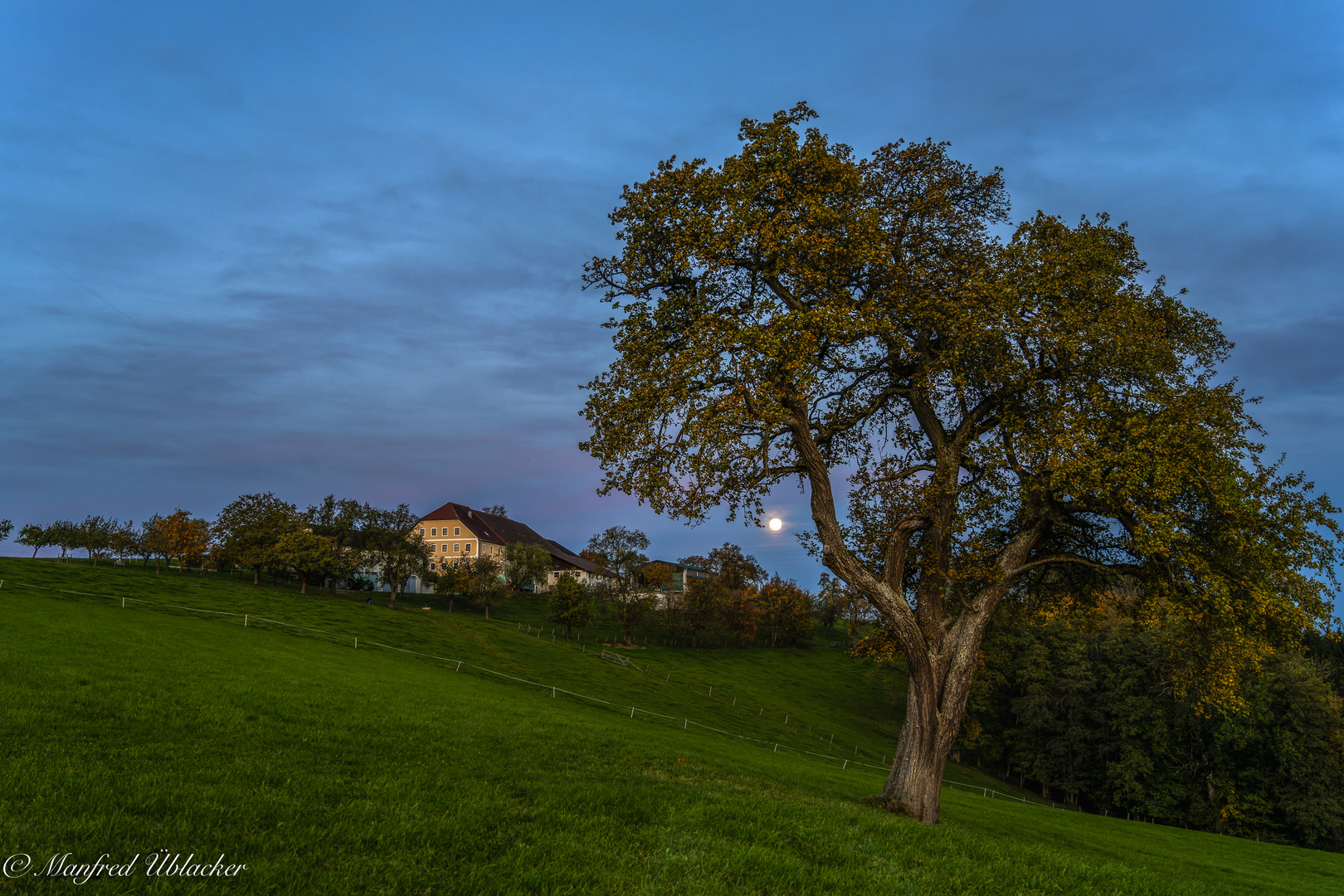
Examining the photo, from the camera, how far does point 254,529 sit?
84438mm

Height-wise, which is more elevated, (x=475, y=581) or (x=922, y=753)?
(x=922, y=753)

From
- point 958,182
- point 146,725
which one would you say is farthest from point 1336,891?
point 146,725

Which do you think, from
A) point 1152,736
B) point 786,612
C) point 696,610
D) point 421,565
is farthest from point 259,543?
point 1152,736

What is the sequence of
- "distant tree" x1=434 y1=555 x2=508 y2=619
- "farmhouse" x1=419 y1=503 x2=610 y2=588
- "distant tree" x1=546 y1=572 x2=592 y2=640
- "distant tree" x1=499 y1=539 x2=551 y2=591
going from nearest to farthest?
"distant tree" x1=546 y1=572 x2=592 y2=640, "distant tree" x1=434 y1=555 x2=508 y2=619, "distant tree" x1=499 y1=539 x2=551 y2=591, "farmhouse" x1=419 y1=503 x2=610 y2=588

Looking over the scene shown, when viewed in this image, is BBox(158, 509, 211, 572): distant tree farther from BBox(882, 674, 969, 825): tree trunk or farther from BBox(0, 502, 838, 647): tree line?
BBox(882, 674, 969, 825): tree trunk

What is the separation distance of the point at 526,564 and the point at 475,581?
14353mm

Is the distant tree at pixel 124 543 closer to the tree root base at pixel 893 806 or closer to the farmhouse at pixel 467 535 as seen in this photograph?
the farmhouse at pixel 467 535

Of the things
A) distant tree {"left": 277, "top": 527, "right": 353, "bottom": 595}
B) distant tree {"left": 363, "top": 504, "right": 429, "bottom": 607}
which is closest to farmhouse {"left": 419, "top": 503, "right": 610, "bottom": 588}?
distant tree {"left": 363, "top": 504, "right": 429, "bottom": 607}

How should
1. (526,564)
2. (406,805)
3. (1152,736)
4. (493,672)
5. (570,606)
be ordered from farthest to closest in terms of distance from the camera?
(526,564), (570,606), (1152,736), (493,672), (406,805)

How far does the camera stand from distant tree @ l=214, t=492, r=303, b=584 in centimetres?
8288

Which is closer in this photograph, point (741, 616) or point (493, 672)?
point (493, 672)

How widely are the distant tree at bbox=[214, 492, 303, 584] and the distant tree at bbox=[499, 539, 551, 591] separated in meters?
31.5

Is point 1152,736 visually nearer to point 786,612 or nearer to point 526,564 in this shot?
point 786,612

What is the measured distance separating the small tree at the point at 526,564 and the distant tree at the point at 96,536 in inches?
2082
